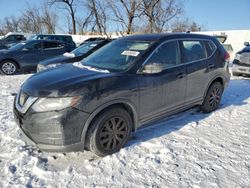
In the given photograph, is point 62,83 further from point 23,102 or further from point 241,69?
point 241,69

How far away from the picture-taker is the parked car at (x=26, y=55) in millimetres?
9992

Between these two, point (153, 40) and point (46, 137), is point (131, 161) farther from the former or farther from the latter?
point (153, 40)

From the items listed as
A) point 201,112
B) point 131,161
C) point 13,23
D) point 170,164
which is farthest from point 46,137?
point 13,23

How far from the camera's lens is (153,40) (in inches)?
160

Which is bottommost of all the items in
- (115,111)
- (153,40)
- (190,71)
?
(115,111)

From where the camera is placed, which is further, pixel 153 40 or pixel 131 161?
pixel 153 40

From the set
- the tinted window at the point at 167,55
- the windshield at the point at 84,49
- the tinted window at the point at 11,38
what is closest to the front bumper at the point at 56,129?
the tinted window at the point at 167,55

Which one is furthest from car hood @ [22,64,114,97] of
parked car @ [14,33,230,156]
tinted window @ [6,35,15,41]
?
tinted window @ [6,35,15,41]

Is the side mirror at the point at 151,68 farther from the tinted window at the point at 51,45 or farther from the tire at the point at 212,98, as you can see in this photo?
the tinted window at the point at 51,45

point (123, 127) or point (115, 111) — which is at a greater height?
point (115, 111)

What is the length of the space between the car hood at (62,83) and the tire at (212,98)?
2548mm

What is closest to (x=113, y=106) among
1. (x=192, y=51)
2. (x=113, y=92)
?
(x=113, y=92)

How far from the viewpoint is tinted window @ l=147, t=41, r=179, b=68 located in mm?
3902

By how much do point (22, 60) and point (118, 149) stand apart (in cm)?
821
